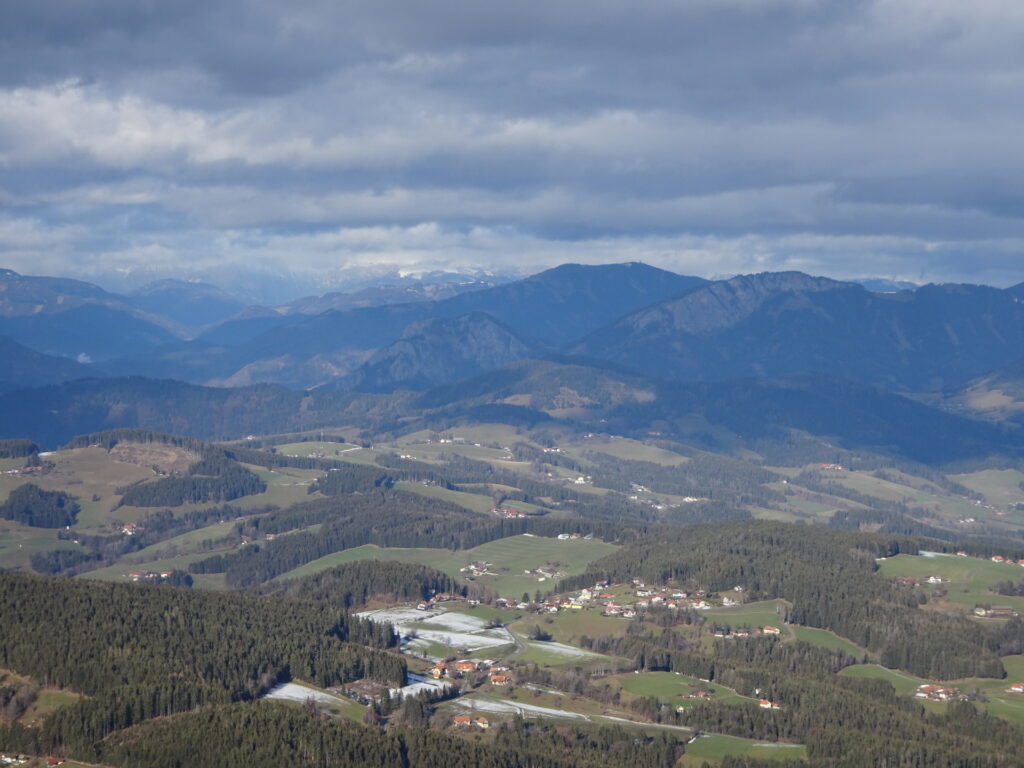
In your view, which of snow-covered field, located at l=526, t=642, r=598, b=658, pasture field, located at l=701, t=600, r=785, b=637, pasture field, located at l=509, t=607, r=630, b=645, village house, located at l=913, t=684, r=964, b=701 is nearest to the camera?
village house, located at l=913, t=684, r=964, b=701

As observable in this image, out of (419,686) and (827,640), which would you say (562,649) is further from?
(827,640)

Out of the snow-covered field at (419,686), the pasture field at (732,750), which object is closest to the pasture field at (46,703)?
the snow-covered field at (419,686)

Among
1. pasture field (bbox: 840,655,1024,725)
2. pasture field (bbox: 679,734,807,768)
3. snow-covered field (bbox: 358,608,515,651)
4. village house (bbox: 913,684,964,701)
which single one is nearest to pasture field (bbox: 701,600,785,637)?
pasture field (bbox: 840,655,1024,725)

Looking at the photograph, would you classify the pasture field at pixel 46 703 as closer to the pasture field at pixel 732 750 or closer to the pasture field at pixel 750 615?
the pasture field at pixel 732 750

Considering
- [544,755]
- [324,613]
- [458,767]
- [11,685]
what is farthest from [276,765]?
[324,613]

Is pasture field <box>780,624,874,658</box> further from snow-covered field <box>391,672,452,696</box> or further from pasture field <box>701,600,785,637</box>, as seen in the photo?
snow-covered field <box>391,672,452,696</box>
